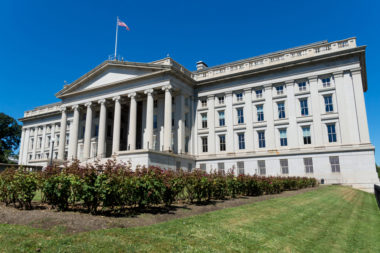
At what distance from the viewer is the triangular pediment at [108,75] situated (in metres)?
43.1

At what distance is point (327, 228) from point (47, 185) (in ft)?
40.0

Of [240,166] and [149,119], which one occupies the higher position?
[149,119]

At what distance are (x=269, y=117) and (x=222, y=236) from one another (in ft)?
118

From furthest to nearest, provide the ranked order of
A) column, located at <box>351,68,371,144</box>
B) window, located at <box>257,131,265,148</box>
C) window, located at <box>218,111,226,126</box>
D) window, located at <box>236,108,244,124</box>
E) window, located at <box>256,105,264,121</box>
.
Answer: window, located at <box>218,111,226,126</box> → window, located at <box>236,108,244,124</box> → window, located at <box>256,105,264,121</box> → window, located at <box>257,131,265,148</box> → column, located at <box>351,68,371,144</box>

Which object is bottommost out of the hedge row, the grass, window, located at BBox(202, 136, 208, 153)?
the grass

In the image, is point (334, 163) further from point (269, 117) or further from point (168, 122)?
point (168, 122)

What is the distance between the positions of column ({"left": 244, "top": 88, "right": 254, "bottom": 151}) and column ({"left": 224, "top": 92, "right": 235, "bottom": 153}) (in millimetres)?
2428

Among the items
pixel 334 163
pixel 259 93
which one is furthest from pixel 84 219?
pixel 259 93

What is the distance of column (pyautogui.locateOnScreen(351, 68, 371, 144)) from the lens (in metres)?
35.2

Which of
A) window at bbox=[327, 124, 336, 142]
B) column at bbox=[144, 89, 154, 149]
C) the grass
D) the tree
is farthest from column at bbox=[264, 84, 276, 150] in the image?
the tree

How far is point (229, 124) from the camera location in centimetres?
4494

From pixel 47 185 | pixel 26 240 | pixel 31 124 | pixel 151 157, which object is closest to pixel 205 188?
pixel 47 185

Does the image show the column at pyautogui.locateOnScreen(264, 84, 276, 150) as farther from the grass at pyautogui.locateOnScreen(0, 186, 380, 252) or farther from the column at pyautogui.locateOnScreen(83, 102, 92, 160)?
the column at pyautogui.locateOnScreen(83, 102, 92, 160)

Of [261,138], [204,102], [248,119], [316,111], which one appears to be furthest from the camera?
[204,102]
